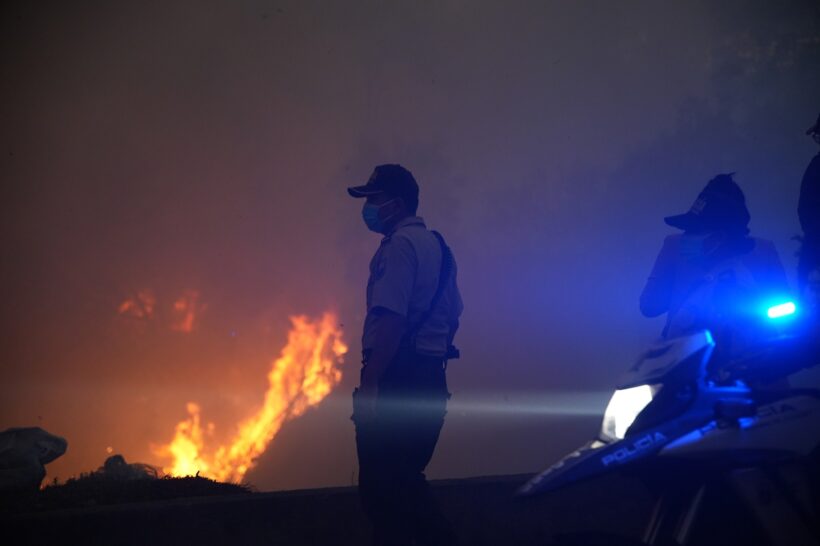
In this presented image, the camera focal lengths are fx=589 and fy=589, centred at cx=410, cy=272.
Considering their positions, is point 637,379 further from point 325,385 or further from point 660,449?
point 325,385

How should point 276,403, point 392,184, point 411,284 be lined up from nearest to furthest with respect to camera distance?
point 411,284
point 392,184
point 276,403

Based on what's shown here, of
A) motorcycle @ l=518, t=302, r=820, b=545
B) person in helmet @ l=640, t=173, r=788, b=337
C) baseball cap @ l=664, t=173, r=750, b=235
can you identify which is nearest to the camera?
motorcycle @ l=518, t=302, r=820, b=545

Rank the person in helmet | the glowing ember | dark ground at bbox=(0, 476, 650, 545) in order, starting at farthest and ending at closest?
the glowing ember → dark ground at bbox=(0, 476, 650, 545) → the person in helmet

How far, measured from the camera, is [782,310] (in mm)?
1936

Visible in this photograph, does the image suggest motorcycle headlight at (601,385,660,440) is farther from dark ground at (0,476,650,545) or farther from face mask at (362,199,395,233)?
face mask at (362,199,395,233)

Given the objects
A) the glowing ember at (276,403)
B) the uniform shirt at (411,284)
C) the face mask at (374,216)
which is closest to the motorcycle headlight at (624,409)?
the uniform shirt at (411,284)

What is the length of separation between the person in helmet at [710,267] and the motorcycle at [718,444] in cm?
20

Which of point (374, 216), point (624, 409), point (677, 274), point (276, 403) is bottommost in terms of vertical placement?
point (624, 409)

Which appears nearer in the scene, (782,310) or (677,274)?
(782,310)

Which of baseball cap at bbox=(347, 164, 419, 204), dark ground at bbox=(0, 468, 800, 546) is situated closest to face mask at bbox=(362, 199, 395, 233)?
baseball cap at bbox=(347, 164, 419, 204)

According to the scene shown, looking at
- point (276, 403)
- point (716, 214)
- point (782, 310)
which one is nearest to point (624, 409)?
point (782, 310)

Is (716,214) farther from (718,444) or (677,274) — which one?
(718,444)

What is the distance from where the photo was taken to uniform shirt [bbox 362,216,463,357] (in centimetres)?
300

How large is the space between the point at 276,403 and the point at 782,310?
1086 centimetres
